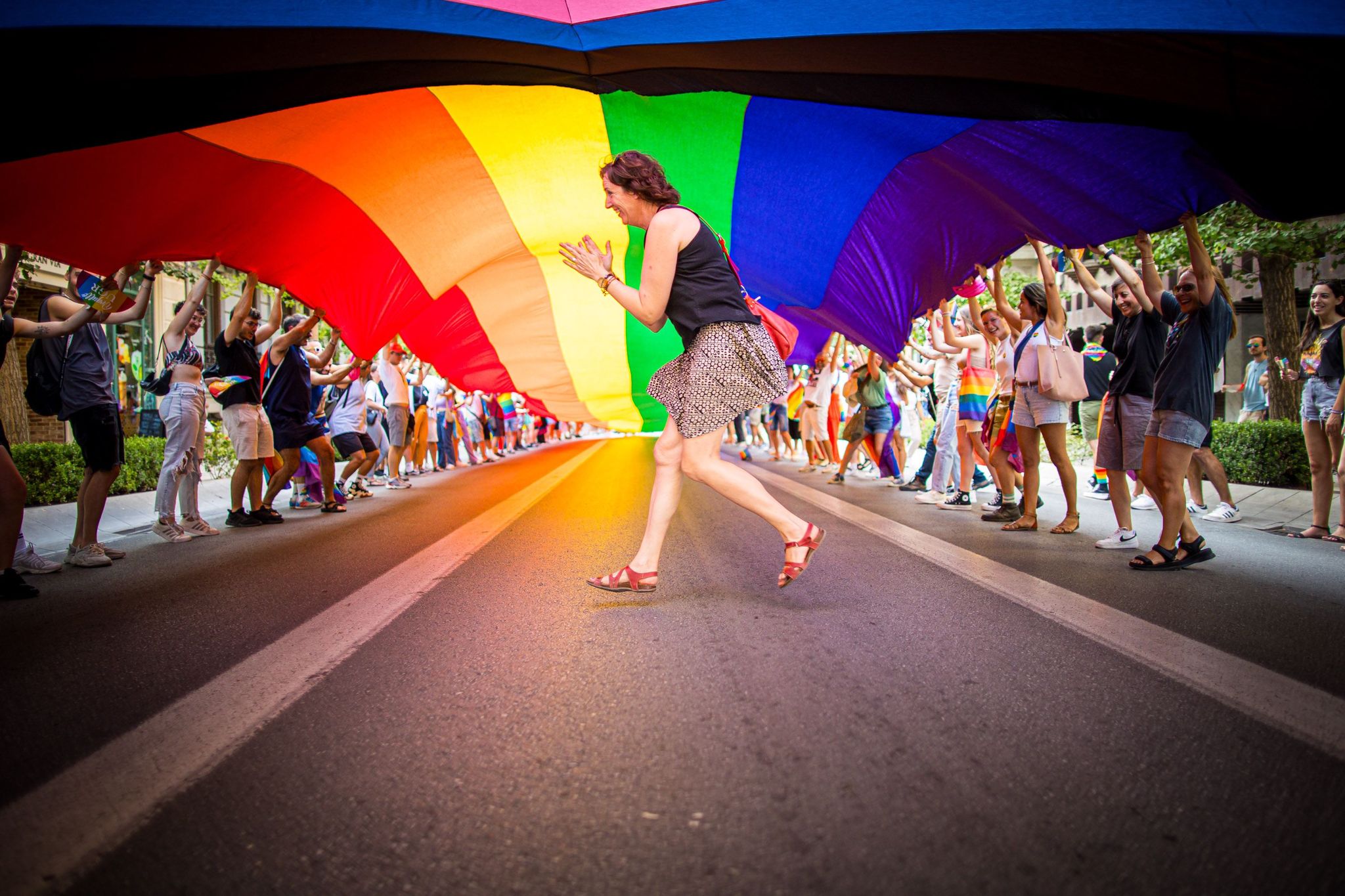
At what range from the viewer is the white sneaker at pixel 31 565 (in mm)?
5320

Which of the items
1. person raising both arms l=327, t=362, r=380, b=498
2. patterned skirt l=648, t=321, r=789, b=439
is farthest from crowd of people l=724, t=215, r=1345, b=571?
person raising both arms l=327, t=362, r=380, b=498

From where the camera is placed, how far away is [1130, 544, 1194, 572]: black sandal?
489 centimetres

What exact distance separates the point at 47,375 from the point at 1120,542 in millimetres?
7293

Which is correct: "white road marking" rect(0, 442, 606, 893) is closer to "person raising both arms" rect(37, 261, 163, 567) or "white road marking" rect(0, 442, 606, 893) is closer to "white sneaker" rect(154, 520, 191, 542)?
"person raising both arms" rect(37, 261, 163, 567)

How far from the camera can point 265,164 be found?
6.01 metres

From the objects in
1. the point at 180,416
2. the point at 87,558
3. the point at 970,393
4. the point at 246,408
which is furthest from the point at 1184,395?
the point at 246,408

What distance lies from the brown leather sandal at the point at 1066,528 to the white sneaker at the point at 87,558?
689 centimetres

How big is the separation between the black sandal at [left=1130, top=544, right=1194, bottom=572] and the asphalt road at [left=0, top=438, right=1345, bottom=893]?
1.08ft

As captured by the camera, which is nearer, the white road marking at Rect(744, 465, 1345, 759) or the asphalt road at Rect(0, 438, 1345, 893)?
the asphalt road at Rect(0, 438, 1345, 893)

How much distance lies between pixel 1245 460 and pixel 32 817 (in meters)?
11.9

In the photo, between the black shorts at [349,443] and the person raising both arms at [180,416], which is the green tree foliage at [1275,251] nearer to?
the black shorts at [349,443]

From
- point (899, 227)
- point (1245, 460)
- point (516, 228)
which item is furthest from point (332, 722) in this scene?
point (1245, 460)

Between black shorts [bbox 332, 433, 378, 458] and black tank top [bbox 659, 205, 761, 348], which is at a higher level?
black tank top [bbox 659, 205, 761, 348]

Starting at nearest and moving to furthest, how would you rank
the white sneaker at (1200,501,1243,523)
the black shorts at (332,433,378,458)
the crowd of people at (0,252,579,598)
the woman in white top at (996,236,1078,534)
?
the crowd of people at (0,252,579,598) → the woman in white top at (996,236,1078,534) → the white sneaker at (1200,501,1243,523) → the black shorts at (332,433,378,458)
